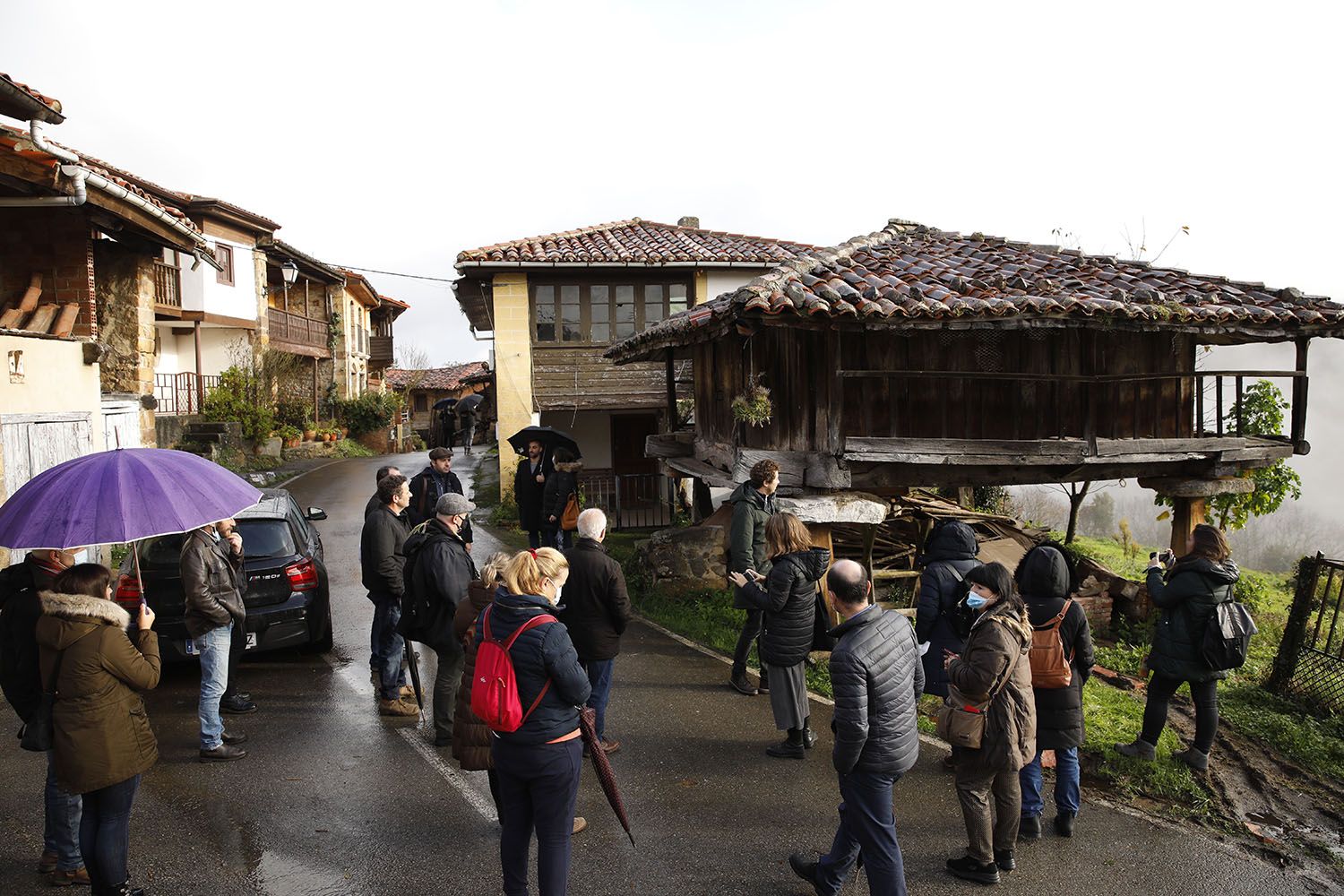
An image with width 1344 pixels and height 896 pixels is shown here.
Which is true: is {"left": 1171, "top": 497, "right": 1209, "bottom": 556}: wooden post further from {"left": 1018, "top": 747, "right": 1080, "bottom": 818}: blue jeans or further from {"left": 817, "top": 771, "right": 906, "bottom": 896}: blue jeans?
{"left": 817, "top": 771, "right": 906, "bottom": 896}: blue jeans

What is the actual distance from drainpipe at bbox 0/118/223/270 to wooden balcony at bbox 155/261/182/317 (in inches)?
534

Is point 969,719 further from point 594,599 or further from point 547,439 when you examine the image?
point 547,439

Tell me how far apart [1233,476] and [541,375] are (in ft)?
38.9

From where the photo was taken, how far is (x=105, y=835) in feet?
12.7

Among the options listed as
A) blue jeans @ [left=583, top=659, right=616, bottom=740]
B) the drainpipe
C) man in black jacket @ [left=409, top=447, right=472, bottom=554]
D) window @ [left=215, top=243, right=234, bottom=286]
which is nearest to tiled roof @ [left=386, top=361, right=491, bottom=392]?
window @ [left=215, top=243, right=234, bottom=286]

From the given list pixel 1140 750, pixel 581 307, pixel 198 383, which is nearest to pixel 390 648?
pixel 1140 750

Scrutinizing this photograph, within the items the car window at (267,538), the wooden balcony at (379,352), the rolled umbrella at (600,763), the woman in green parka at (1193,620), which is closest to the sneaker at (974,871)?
the rolled umbrella at (600,763)

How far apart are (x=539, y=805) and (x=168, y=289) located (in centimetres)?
2502

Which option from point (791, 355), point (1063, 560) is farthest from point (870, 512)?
point (1063, 560)

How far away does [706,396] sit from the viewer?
12000mm

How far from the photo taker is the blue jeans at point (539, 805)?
359 cm

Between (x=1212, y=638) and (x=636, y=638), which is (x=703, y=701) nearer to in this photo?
(x=636, y=638)

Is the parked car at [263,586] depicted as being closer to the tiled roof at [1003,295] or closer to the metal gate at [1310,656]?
the tiled roof at [1003,295]

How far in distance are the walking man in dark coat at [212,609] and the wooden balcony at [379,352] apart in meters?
37.2
